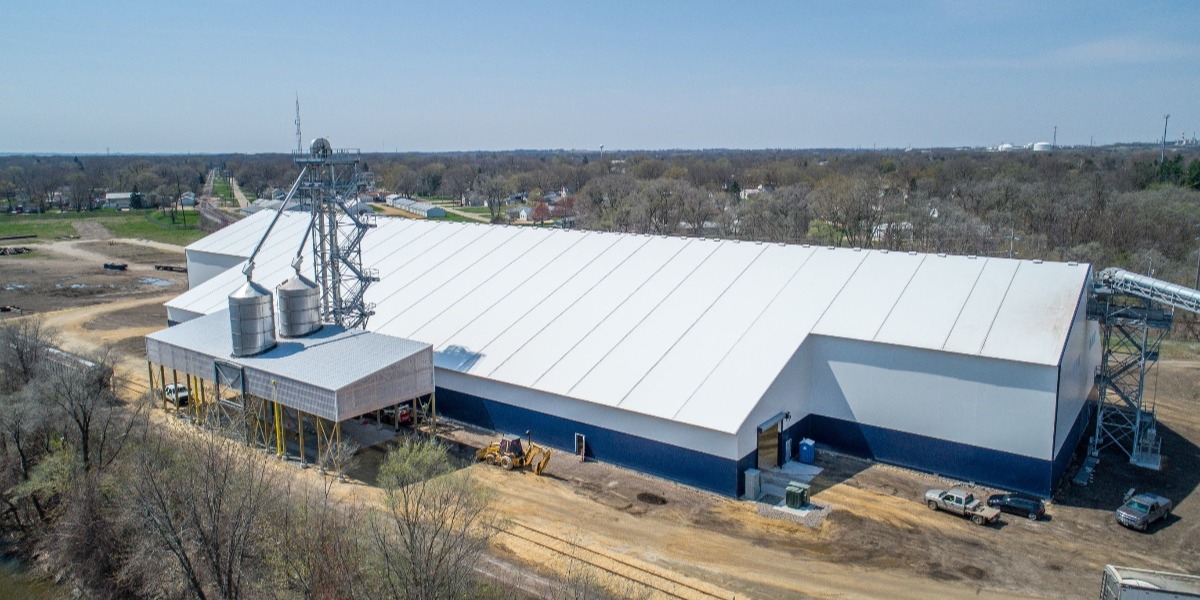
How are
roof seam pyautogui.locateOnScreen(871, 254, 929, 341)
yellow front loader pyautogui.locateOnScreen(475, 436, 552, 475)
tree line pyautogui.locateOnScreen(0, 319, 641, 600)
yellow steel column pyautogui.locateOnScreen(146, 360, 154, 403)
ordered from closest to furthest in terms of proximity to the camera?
tree line pyautogui.locateOnScreen(0, 319, 641, 600), yellow front loader pyautogui.locateOnScreen(475, 436, 552, 475), roof seam pyautogui.locateOnScreen(871, 254, 929, 341), yellow steel column pyautogui.locateOnScreen(146, 360, 154, 403)

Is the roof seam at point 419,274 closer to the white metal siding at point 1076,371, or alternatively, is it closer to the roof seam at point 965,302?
the roof seam at point 965,302

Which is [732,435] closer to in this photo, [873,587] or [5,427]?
[873,587]

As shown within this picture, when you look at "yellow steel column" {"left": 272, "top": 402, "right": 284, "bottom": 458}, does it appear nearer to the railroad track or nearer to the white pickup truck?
the railroad track

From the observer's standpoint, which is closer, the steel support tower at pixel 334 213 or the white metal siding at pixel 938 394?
the white metal siding at pixel 938 394

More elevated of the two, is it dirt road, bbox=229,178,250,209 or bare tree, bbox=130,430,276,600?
dirt road, bbox=229,178,250,209

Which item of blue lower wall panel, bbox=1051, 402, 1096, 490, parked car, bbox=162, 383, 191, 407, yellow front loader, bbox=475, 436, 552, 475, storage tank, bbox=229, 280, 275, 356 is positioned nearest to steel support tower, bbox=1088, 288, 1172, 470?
blue lower wall panel, bbox=1051, 402, 1096, 490

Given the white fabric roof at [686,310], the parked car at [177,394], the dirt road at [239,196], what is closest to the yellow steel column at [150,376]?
the parked car at [177,394]

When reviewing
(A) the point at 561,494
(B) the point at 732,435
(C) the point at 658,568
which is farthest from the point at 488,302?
(C) the point at 658,568
